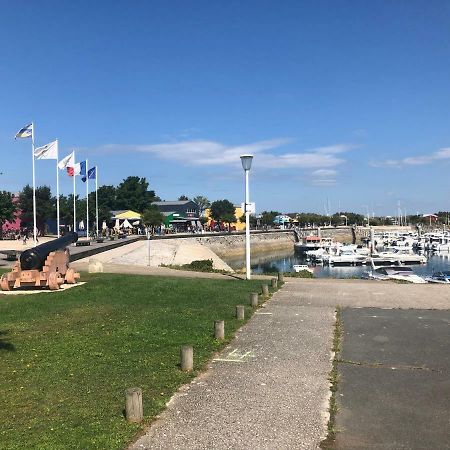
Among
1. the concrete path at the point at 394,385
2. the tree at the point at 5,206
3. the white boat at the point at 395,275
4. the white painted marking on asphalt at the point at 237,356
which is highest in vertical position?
the tree at the point at 5,206

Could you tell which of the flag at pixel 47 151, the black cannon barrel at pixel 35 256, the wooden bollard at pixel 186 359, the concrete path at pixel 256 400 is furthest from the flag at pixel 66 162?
the wooden bollard at pixel 186 359

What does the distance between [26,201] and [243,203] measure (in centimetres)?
7112

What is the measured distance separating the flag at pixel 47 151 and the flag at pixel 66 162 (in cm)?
588

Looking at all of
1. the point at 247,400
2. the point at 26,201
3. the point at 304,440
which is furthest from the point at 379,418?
the point at 26,201

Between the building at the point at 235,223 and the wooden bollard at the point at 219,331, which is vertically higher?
the building at the point at 235,223

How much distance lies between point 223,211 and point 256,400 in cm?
11900

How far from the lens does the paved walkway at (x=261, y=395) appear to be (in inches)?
203

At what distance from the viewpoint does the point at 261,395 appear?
6449mm

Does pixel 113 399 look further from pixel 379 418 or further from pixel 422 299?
pixel 422 299

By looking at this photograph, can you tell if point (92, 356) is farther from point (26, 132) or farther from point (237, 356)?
point (26, 132)

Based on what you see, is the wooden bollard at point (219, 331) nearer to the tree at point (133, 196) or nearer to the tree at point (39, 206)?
the tree at point (39, 206)

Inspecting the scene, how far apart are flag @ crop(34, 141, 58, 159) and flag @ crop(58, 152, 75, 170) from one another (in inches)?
231

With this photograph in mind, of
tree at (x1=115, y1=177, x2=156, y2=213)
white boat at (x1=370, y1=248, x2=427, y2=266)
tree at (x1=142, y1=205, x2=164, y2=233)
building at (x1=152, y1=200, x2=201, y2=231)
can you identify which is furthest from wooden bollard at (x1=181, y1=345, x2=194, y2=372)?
tree at (x1=115, y1=177, x2=156, y2=213)

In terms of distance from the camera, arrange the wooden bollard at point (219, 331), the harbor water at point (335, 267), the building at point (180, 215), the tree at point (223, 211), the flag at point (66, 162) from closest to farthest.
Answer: the wooden bollard at point (219, 331)
the flag at point (66, 162)
the harbor water at point (335, 267)
the building at point (180, 215)
the tree at point (223, 211)
